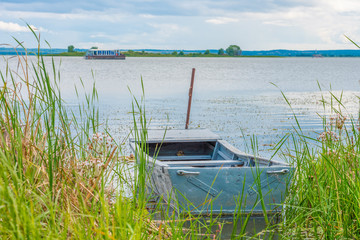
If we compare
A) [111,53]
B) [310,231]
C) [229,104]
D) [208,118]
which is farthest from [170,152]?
[111,53]

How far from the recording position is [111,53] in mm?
114812

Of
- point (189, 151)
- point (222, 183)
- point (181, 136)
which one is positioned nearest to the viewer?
point (222, 183)

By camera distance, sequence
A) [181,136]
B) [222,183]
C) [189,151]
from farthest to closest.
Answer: [189,151] → [181,136] → [222,183]

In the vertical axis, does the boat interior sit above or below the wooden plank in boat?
below

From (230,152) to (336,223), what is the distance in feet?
12.2

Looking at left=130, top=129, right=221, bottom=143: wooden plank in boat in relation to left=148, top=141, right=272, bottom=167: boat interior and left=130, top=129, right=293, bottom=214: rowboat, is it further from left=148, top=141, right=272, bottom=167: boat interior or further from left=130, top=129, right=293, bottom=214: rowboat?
left=130, top=129, right=293, bottom=214: rowboat

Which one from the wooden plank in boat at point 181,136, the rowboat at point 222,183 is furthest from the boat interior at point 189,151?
the rowboat at point 222,183

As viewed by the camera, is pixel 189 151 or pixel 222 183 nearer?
pixel 222 183

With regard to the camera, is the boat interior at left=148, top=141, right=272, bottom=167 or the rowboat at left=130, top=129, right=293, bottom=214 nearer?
the rowboat at left=130, top=129, right=293, bottom=214

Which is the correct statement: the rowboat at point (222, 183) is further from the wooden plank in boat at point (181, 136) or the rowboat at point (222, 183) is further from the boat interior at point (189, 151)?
the wooden plank in boat at point (181, 136)

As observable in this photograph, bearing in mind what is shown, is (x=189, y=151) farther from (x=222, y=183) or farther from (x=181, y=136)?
(x=222, y=183)

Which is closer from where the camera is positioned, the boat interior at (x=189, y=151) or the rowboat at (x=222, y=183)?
the rowboat at (x=222, y=183)

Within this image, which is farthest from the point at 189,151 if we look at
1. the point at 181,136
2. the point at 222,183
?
the point at 222,183

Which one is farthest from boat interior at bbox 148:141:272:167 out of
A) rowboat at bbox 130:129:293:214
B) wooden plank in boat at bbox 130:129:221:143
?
rowboat at bbox 130:129:293:214
